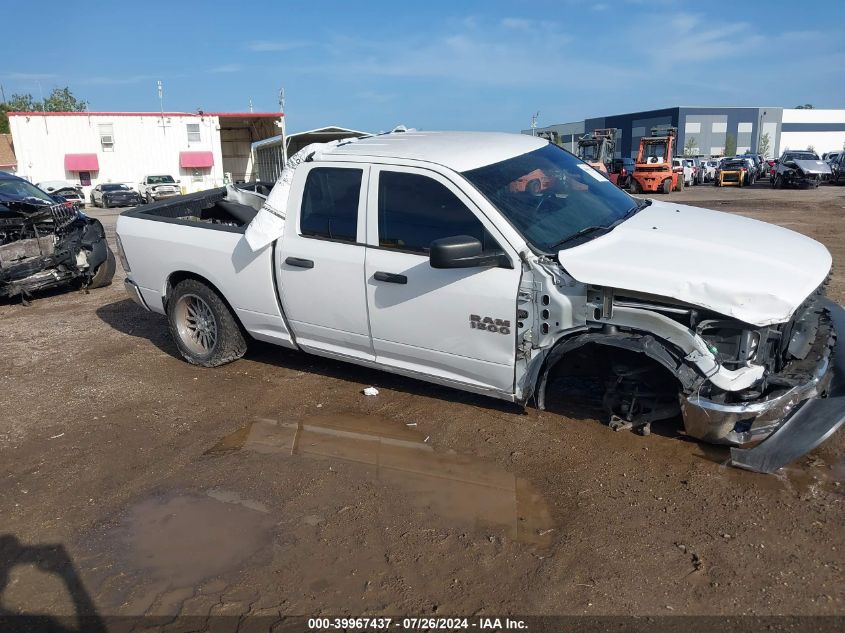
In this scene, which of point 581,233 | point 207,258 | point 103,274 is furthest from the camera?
point 103,274

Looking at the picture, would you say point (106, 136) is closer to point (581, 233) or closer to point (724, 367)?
point (581, 233)

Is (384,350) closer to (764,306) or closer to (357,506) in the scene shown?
(357,506)

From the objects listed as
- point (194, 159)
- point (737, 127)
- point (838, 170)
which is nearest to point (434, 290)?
point (838, 170)

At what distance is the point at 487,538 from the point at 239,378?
318 centimetres

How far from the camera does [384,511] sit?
3.68 m

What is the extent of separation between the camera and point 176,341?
620cm

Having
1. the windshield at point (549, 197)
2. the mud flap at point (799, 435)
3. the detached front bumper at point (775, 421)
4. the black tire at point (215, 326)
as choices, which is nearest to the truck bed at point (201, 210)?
the black tire at point (215, 326)

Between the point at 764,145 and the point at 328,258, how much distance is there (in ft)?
291

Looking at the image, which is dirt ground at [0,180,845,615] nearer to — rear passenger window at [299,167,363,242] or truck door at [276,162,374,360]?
truck door at [276,162,374,360]

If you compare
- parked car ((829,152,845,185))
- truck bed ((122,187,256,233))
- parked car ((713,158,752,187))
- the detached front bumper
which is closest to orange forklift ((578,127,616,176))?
parked car ((713,158,752,187))

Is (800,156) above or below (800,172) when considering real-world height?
above

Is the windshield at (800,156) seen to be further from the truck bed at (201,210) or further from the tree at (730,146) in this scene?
the tree at (730,146)

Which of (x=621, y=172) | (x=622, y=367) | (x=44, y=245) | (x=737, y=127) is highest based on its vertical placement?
(x=737, y=127)

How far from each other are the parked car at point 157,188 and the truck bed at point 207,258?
107ft
